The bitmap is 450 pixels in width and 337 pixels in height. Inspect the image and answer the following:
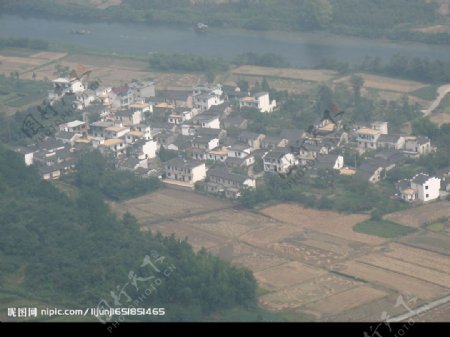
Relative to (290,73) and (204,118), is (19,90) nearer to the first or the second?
(204,118)

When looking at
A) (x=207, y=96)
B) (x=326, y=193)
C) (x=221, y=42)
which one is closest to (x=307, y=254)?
(x=326, y=193)

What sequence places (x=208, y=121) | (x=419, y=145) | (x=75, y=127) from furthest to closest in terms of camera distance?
(x=75, y=127), (x=208, y=121), (x=419, y=145)

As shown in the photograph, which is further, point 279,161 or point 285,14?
point 285,14

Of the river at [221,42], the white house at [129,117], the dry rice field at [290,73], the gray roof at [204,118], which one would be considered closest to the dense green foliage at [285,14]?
the river at [221,42]

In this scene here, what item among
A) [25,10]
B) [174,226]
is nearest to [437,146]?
[174,226]

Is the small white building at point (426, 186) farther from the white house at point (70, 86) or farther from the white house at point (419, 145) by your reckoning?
the white house at point (70, 86)

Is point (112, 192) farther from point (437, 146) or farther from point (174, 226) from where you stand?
point (437, 146)
